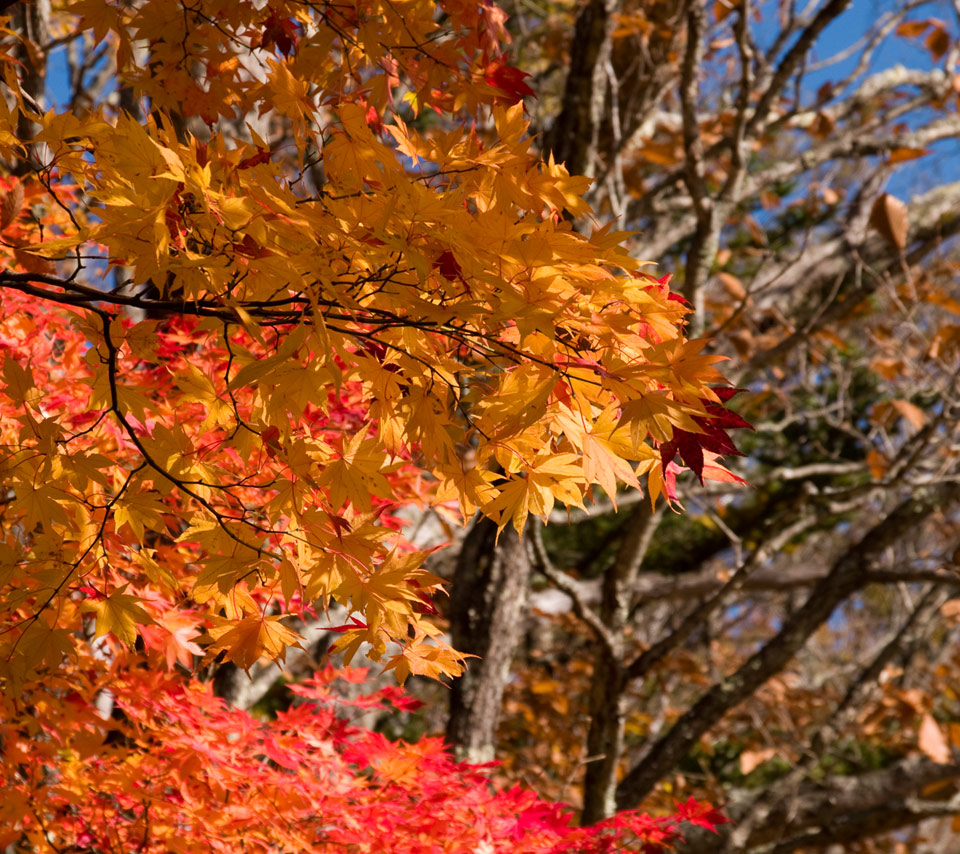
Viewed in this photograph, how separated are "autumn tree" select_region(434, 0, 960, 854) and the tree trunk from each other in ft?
0.27

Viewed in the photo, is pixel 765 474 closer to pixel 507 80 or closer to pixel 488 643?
pixel 488 643

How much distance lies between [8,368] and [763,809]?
3.84 meters

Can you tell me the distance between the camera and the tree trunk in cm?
366

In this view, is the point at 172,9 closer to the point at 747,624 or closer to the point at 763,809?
the point at 763,809

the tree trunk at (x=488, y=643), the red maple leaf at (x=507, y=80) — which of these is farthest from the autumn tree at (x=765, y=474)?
the red maple leaf at (x=507, y=80)

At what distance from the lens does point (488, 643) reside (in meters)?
3.70

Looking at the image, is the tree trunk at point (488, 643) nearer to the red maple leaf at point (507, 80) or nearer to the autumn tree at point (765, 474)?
the autumn tree at point (765, 474)

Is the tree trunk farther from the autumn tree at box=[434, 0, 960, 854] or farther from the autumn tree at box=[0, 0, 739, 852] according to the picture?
the autumn tree at box=[0, 0, 739, 852]

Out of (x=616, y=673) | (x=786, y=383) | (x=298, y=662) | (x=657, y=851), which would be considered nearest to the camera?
(x=657, y=851)

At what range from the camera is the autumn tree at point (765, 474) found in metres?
3.46

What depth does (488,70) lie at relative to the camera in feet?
6.20

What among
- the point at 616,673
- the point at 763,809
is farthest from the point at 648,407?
the point at 763,809

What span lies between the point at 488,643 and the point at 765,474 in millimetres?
2778

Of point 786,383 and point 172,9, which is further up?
point 786,383
